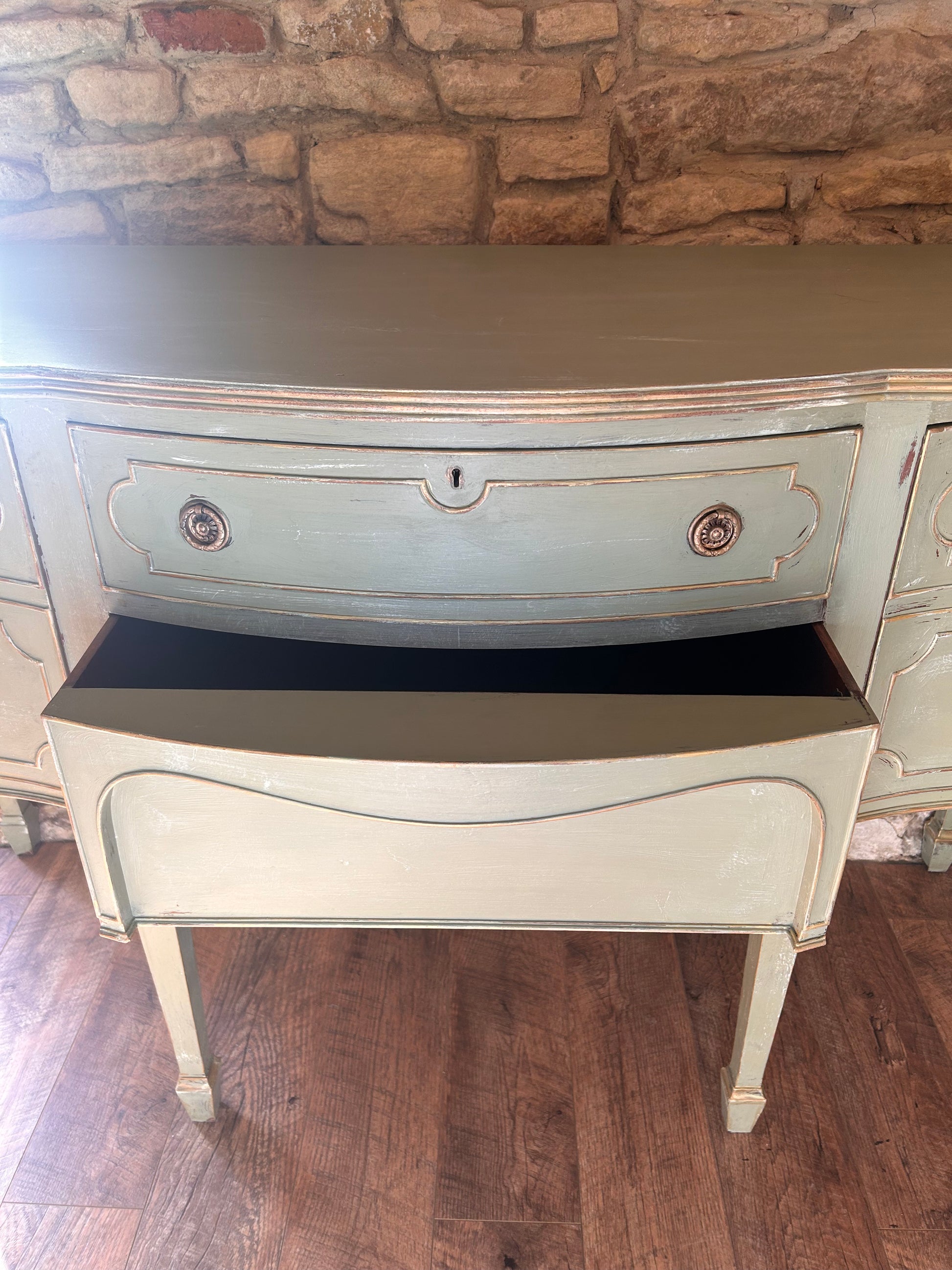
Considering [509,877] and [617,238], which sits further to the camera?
[617,238]

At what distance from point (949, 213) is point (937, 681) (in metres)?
0.73

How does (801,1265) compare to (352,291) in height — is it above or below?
below

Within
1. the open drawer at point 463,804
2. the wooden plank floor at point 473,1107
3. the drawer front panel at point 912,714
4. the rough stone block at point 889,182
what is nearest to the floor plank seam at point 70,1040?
the wooden plank floor at point 473,1107

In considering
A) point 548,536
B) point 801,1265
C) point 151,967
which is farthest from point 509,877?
point 801,1265

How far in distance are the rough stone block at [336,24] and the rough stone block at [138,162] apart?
0.17 m

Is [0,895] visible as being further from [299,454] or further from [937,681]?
[937,681]

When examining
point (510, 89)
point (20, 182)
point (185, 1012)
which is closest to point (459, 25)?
point (510, 89)

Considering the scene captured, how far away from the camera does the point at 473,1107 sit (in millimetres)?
1239

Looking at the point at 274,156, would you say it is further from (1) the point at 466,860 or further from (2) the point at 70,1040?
(2) the point at 70,1040

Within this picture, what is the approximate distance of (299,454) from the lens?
0.95m

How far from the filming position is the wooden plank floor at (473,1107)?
1.10 metres

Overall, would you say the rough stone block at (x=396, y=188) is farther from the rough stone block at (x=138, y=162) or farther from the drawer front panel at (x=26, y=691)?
the drawer front panel at (x=26, y=691)

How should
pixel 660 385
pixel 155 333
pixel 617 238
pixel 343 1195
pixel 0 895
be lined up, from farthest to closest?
pixel 0 895, pixel 617 238, pixel 343 1195, pixel 155 333, pixel 660 385

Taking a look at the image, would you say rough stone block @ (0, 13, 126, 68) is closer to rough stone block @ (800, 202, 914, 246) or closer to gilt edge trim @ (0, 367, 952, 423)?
gilt edge trim @ (0, 367, 952, 423)
